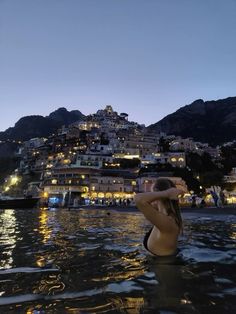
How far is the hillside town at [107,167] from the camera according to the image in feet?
345

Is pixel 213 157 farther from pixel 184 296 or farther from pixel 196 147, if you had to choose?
pixel 184 296

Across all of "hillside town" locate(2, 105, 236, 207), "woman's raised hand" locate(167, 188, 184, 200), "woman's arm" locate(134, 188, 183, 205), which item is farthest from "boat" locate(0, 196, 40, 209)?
"woman's raised hand" locate(167, 188, 184, 200)

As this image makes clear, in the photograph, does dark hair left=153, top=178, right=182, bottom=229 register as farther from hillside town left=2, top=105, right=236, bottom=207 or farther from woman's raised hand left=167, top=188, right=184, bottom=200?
hillside town left=2, top=105, right=236, bottom=207

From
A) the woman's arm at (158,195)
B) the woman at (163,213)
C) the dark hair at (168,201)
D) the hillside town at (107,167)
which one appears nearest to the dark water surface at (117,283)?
the woman at (163,213)

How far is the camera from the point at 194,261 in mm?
8336

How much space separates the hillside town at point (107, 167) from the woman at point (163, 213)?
205ft

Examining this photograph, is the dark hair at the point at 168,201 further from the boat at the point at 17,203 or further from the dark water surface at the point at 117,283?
the boat at the point at 17,203

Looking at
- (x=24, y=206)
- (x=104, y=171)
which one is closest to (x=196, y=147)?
(x=104, y=171)

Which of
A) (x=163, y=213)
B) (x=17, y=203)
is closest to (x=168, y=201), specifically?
(x=163, y=213)

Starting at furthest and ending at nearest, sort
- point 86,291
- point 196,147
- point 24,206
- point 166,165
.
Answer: point 196,147
point 166,165
point 24,206
point 86,291

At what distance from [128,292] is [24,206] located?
8459 centimetres

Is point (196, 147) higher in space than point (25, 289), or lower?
higher

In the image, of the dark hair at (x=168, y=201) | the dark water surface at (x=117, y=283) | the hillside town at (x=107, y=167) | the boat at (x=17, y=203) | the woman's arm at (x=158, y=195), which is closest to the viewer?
the dark water surface at (x=117, y=283)

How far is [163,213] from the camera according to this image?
720 cm
